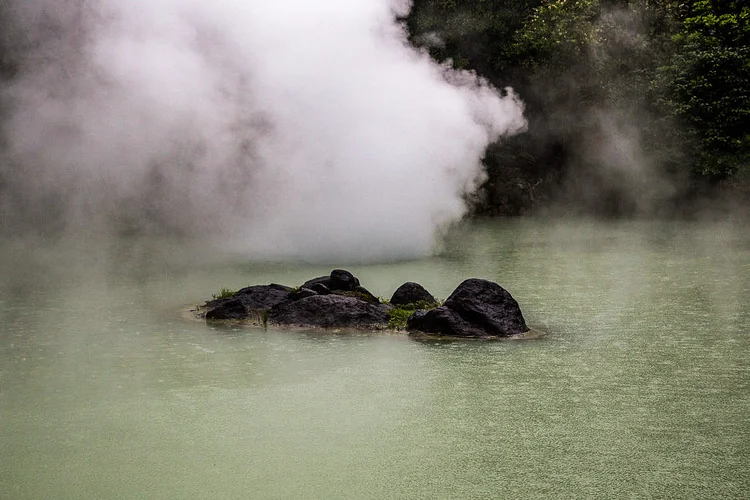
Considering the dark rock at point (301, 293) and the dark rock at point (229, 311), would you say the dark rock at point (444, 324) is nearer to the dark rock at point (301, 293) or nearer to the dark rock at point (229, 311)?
the dark rock at point (301, 293)

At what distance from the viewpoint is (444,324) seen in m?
7.59

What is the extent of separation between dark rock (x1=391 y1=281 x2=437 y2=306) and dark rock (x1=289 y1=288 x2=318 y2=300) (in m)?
0.74

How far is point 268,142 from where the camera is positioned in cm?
1243

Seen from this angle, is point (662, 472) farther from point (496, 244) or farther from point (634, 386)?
point (496, 244)

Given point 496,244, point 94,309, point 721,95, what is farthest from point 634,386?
point 721,95

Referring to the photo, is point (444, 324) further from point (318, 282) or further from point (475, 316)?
point (318, 282)

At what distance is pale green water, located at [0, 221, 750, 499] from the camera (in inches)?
169

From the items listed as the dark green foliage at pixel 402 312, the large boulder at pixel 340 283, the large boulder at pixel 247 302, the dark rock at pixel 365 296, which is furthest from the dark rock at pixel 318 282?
the dark green foliage at pixel 402 312

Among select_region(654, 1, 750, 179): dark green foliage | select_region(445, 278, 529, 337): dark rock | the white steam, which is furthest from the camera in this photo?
select_region(654, 1, 750, 179): dark green foliage

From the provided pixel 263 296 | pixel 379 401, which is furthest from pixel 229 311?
pixel 379 401

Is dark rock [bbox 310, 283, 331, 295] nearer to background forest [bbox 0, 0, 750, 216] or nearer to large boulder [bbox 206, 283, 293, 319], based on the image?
large boulder [bbox 206, 283, 293, 319]

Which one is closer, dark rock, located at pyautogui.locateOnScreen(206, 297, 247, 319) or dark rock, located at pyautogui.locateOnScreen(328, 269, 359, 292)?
dark rock, located at pyautogui.locateOnScreen(206, 297, 247, 319)

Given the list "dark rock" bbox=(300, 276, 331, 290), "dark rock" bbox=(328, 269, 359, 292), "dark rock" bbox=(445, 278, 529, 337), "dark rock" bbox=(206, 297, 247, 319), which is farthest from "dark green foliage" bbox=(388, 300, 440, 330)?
"dark rock" bbox=(206, 297, 247, 319)

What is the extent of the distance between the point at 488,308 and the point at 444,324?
15.2 inches
